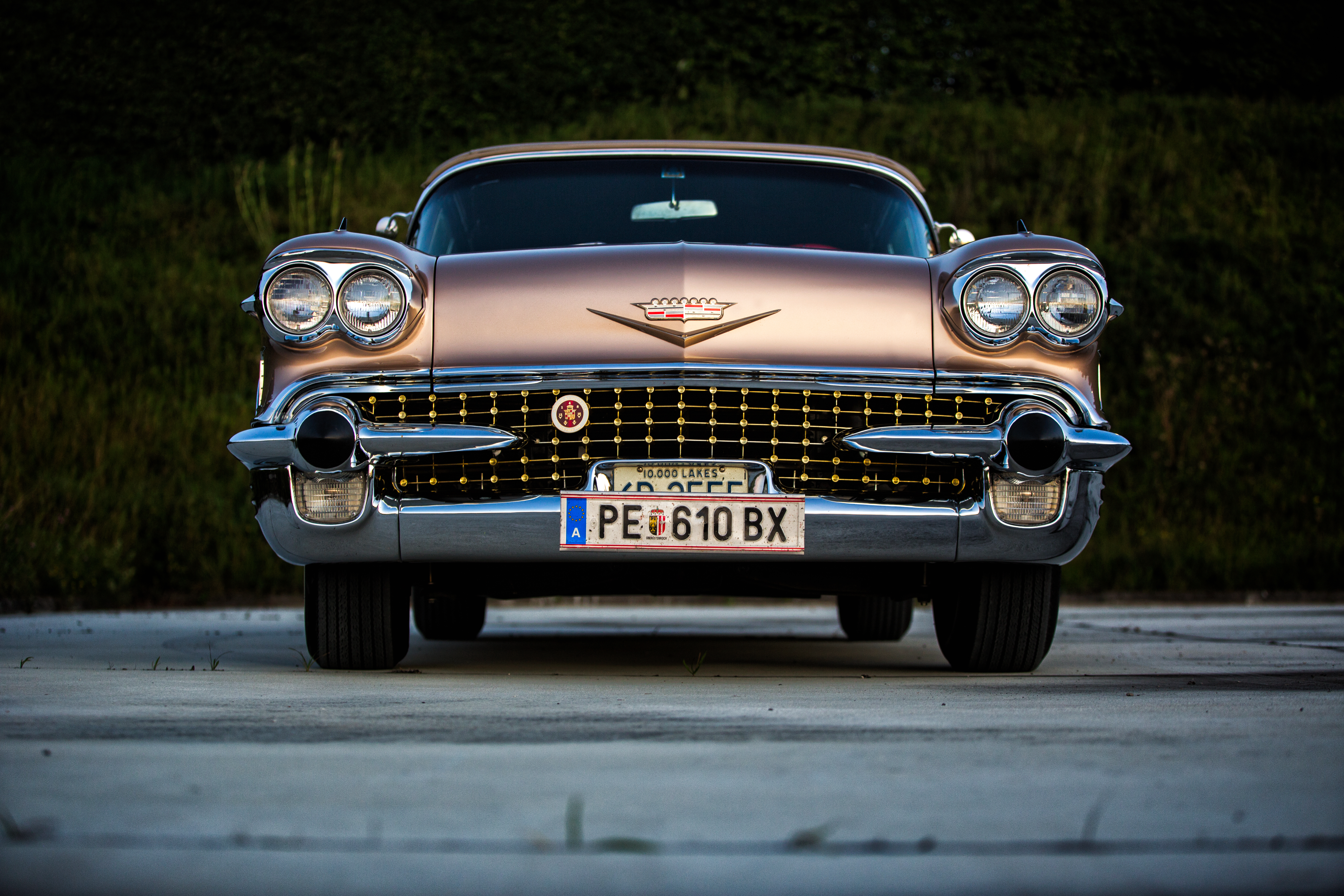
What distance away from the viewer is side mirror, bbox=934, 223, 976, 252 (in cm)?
410

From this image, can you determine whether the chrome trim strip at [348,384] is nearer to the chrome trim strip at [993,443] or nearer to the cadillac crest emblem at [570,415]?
the cadillac crest emblem at [570,415]

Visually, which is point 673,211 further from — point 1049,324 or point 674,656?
point 674,656

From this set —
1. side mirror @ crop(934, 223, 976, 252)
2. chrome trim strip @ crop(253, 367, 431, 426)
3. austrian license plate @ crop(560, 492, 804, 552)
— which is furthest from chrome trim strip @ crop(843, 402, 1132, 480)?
chrome trim strip @ crop(253, 367, 431, 426)

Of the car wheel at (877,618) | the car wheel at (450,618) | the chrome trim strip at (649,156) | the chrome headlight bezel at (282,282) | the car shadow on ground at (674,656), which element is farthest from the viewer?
the car wheel at (877,618)

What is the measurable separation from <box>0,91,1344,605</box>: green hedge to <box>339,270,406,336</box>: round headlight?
420cm

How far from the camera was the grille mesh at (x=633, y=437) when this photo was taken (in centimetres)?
322

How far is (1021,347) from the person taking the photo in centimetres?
336

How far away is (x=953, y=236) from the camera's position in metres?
4.34

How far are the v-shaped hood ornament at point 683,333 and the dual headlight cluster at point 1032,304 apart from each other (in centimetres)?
51

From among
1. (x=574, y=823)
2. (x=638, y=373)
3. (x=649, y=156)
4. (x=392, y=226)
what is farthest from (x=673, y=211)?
(x=574, y=823)

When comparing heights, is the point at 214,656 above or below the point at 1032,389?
below

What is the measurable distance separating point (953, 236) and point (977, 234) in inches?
251

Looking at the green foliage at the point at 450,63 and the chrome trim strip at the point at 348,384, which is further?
the green foliage at the point at 450,63

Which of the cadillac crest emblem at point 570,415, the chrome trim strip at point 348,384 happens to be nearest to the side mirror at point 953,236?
the cadillac crest emblem at point 570,415
